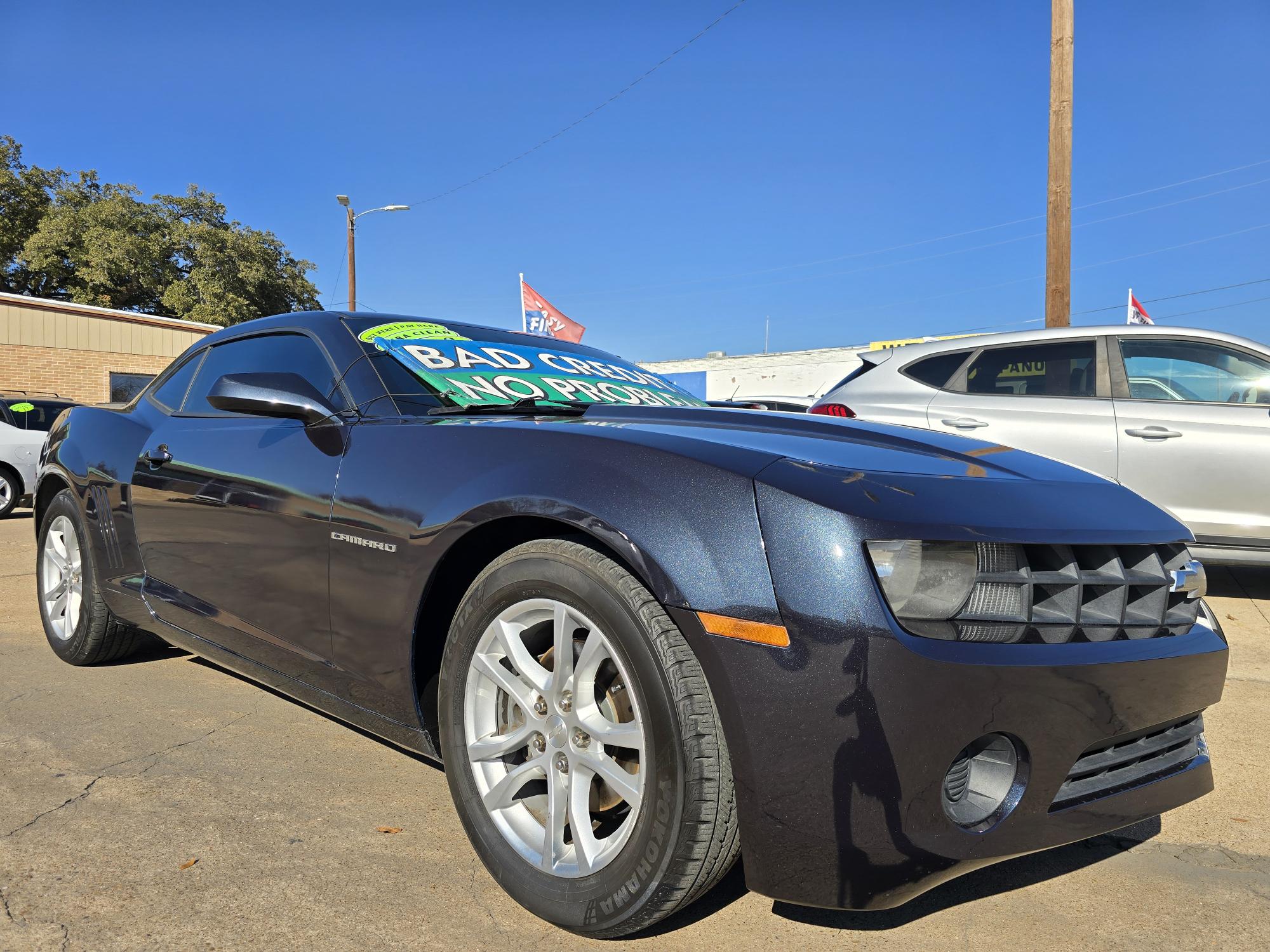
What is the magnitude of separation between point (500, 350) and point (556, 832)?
5.57 ft

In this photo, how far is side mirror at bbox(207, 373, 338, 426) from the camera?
2.44m

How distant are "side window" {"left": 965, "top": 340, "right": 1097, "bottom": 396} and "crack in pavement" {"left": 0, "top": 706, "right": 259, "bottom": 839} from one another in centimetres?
448

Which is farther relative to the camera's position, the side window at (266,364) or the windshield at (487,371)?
the side window at (266,364)

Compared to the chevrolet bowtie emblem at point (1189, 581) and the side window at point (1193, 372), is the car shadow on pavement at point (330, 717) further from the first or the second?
the side window at point (1193, 372)

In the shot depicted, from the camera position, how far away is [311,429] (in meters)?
2.49

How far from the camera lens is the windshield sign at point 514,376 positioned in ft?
8.73

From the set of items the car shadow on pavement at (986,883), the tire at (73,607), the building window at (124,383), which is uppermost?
the building window at (124,383)

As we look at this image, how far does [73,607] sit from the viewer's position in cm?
374

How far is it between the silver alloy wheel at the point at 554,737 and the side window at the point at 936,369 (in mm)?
4429

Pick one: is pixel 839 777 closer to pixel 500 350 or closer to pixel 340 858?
pixel 340 858

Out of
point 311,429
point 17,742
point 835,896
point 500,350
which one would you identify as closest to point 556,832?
point 835,896

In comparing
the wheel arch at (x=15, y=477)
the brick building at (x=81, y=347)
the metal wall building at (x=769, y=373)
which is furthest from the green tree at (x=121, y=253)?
the wheel arch at (x=15, y=477)

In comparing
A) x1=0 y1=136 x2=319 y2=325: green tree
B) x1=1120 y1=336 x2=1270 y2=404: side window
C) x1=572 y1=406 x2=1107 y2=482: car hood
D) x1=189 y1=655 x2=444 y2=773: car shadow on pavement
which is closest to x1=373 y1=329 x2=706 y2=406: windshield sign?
x1=572 y1=406 x2=1107 y2=482: car hood

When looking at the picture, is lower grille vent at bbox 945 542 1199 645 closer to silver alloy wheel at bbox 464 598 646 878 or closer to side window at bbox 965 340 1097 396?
silver alloy wheel at bbox 464 598 646 878
